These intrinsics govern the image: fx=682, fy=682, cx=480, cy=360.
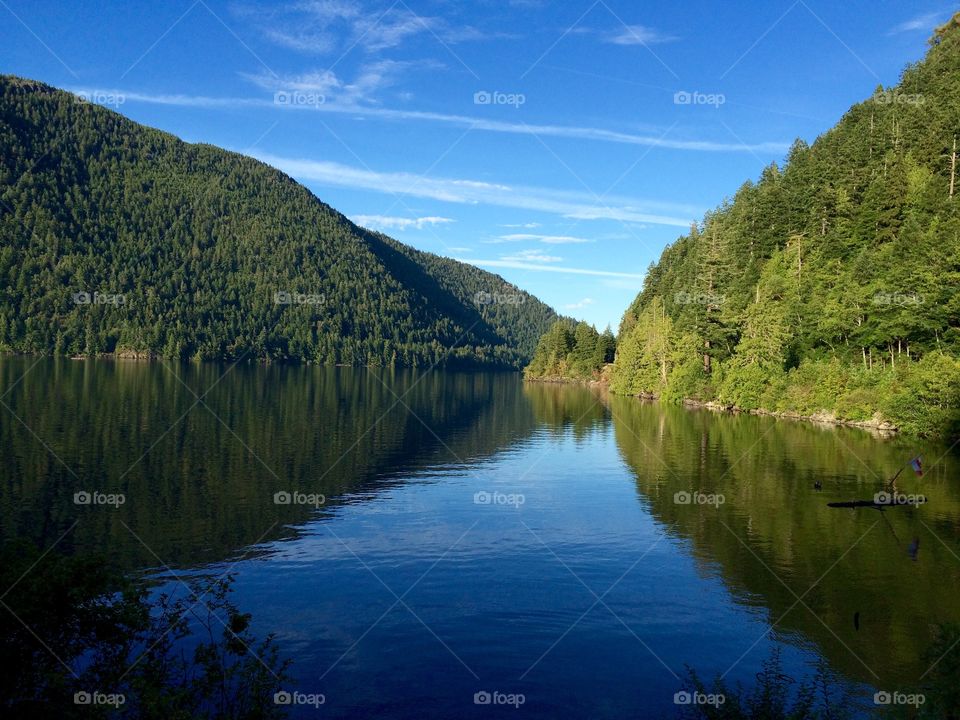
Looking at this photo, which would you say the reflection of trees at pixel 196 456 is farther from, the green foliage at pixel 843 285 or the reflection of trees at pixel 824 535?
the green foliage at pixel 843 285

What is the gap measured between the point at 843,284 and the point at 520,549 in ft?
239

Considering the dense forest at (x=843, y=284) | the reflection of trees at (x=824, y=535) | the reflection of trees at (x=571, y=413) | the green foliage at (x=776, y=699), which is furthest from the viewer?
the reflection of trees at (x=571, y=413)

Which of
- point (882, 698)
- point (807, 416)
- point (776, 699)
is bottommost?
point (882, 698)

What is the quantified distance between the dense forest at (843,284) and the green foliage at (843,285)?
0.67 feet

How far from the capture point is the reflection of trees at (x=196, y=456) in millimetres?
32719

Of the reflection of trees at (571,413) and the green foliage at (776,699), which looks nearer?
the green foliage at (776,699)

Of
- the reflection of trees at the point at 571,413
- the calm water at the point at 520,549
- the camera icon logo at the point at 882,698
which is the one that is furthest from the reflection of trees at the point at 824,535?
the reflection of trees at the point at 571,413

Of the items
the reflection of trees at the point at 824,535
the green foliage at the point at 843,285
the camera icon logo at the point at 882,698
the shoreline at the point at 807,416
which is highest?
the green foliage at the point at 843,285

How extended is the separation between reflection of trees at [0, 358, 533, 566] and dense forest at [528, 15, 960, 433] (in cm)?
3682

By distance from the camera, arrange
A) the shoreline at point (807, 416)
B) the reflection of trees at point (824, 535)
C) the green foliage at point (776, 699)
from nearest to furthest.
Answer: the green foliage at point (776, 699) → the reflection of trees at point (824, 535) → the shoreline at point (807, 416)

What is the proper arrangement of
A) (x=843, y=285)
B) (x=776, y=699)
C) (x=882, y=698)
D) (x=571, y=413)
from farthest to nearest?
(x=571, y=413) → (x=843, y=285) → (x=882, y=698) → (x=776, y=699)

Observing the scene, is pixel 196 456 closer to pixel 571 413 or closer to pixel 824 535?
pixel 824 535

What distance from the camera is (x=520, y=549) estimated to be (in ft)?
107

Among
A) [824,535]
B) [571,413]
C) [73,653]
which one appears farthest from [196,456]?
[571,413]
